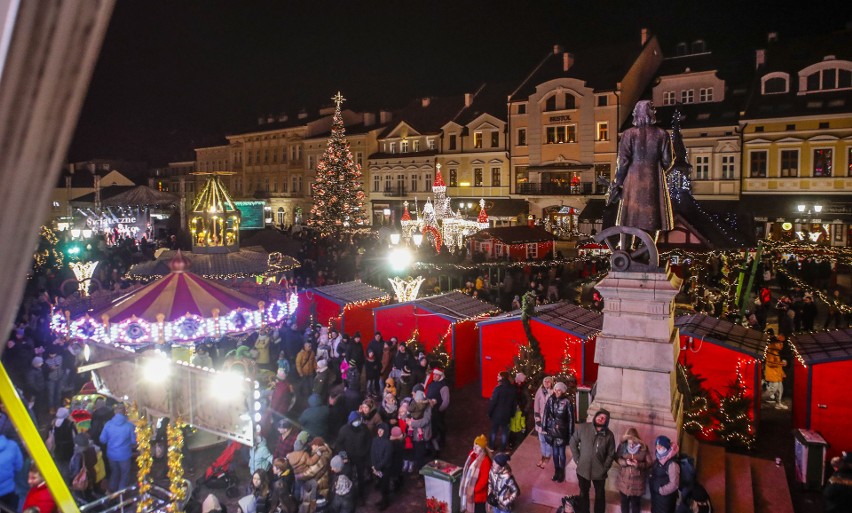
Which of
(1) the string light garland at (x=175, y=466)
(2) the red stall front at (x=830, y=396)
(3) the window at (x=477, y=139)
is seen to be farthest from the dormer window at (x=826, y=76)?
(1) the string light garland at (x=175, y=466)

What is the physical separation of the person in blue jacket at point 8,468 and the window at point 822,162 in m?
31.4

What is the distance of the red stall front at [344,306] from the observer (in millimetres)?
15508

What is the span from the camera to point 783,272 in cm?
2019

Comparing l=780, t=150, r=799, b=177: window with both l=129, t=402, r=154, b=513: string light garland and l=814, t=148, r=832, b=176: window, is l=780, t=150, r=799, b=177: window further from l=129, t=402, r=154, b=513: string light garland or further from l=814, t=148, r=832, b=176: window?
l=129, t=402, r=154, b=513: string light garland

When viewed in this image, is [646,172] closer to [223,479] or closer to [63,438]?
[223,479]

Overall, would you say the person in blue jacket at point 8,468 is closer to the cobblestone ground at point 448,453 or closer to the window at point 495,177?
the cobblestone ground at point 448,453

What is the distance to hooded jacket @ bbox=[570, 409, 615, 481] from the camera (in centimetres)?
652

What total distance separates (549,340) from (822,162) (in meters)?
23.6

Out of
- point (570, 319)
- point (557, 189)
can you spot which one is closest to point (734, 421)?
point (570, 319)

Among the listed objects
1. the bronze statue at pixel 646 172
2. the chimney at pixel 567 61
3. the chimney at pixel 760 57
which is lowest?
the bronze statue at pixel 646 172

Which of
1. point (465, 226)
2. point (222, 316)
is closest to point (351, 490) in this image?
point (222, 316)

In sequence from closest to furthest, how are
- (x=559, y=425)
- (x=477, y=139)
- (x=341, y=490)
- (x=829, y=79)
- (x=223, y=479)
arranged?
(x=341, y=490) < (x=559, y=425) < (x=223, y=479) < (x=829, y=79) < (x=477, y=139)

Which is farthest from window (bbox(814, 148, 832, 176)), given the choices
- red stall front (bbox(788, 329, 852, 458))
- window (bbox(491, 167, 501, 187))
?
red stall front (bbox(788, 329, 852, 458))

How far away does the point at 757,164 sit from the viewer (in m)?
30.9
